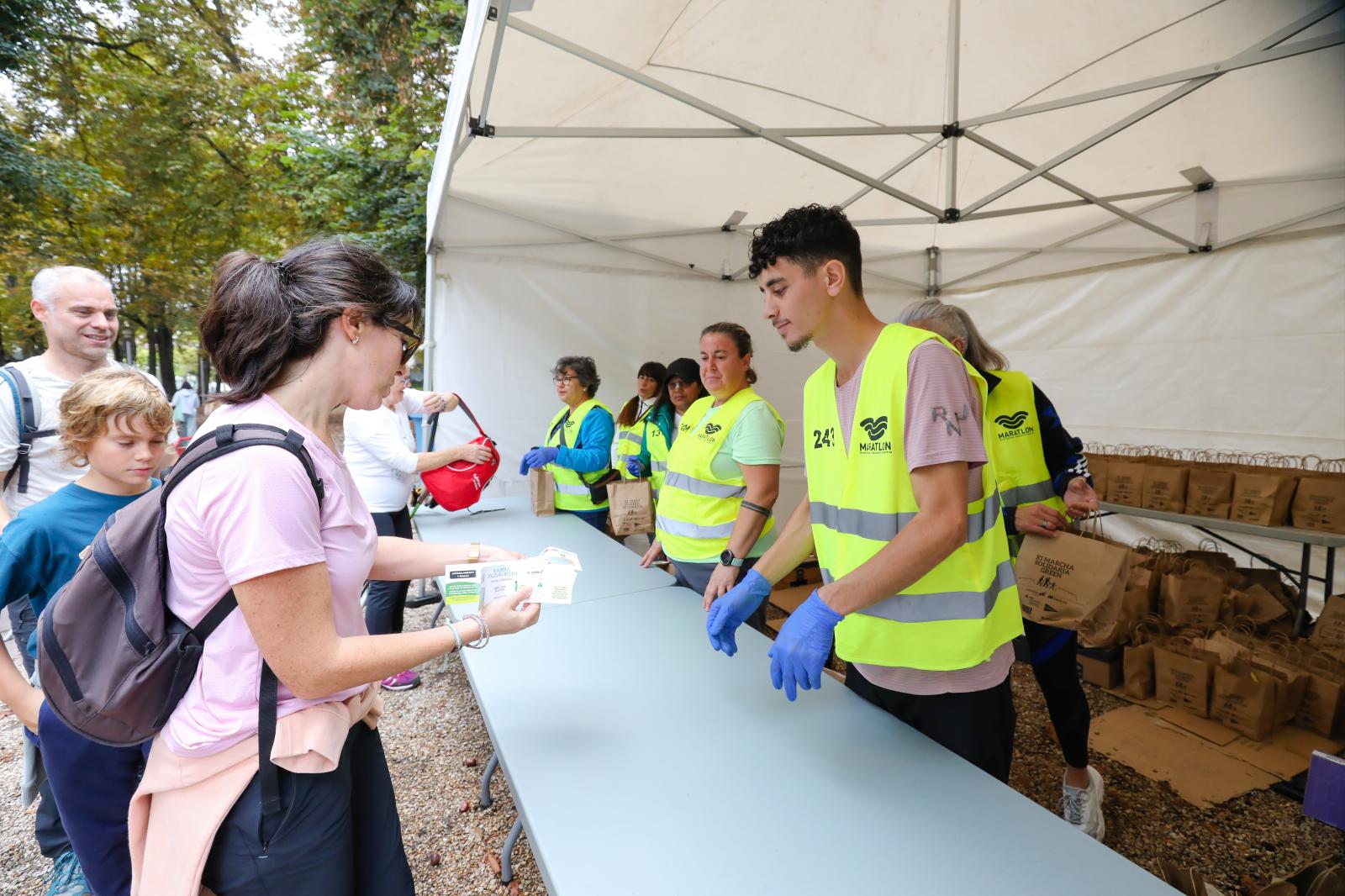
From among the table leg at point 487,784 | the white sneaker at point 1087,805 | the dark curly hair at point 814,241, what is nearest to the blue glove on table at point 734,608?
the dark curly hair at point 814,241

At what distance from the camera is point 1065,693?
192 cm

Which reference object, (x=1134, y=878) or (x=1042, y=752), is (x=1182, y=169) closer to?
(x=1042, y=752)

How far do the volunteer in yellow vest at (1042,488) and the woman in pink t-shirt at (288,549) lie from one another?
5.79 feet

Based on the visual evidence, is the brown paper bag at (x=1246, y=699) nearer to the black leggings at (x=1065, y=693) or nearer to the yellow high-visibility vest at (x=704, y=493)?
the black leggings at (x=1065, y=693)

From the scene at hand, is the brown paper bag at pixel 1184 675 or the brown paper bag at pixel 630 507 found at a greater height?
the brown paper bag at pixel 630 507

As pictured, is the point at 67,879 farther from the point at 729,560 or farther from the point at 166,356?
the point at 166,356

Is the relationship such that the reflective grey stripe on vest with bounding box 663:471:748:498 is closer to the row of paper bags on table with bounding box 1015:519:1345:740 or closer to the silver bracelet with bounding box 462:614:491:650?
the row of paper bags on table with bounding box 1015:519:1345:740

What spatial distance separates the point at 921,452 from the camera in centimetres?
108

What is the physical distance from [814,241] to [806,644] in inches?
32.6

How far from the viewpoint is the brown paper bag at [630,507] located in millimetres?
3049

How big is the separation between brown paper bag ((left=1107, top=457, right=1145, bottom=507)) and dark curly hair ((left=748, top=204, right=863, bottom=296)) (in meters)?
3.54

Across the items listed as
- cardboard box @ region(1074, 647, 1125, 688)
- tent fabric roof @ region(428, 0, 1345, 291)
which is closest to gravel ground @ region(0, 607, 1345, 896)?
cardboard box @ region(1074, 647, 1125, 688)

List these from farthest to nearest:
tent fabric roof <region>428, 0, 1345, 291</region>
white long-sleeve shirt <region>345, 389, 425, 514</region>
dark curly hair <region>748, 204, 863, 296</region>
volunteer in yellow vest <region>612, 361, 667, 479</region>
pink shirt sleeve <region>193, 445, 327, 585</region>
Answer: volunteer in yellow vest <region>612, 361, 667, 479</region>
white long-sleeve shirt <region>345, 389, 425, 514</region>
tent fabric roof <region>428, 0, 1345, 291</region>
dark curly hair <region>748, 204, 863, 296</region>
pink shirt sleeve <region>193, 445, 327, 585</region>

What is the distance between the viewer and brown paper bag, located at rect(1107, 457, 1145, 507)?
3779 mm
